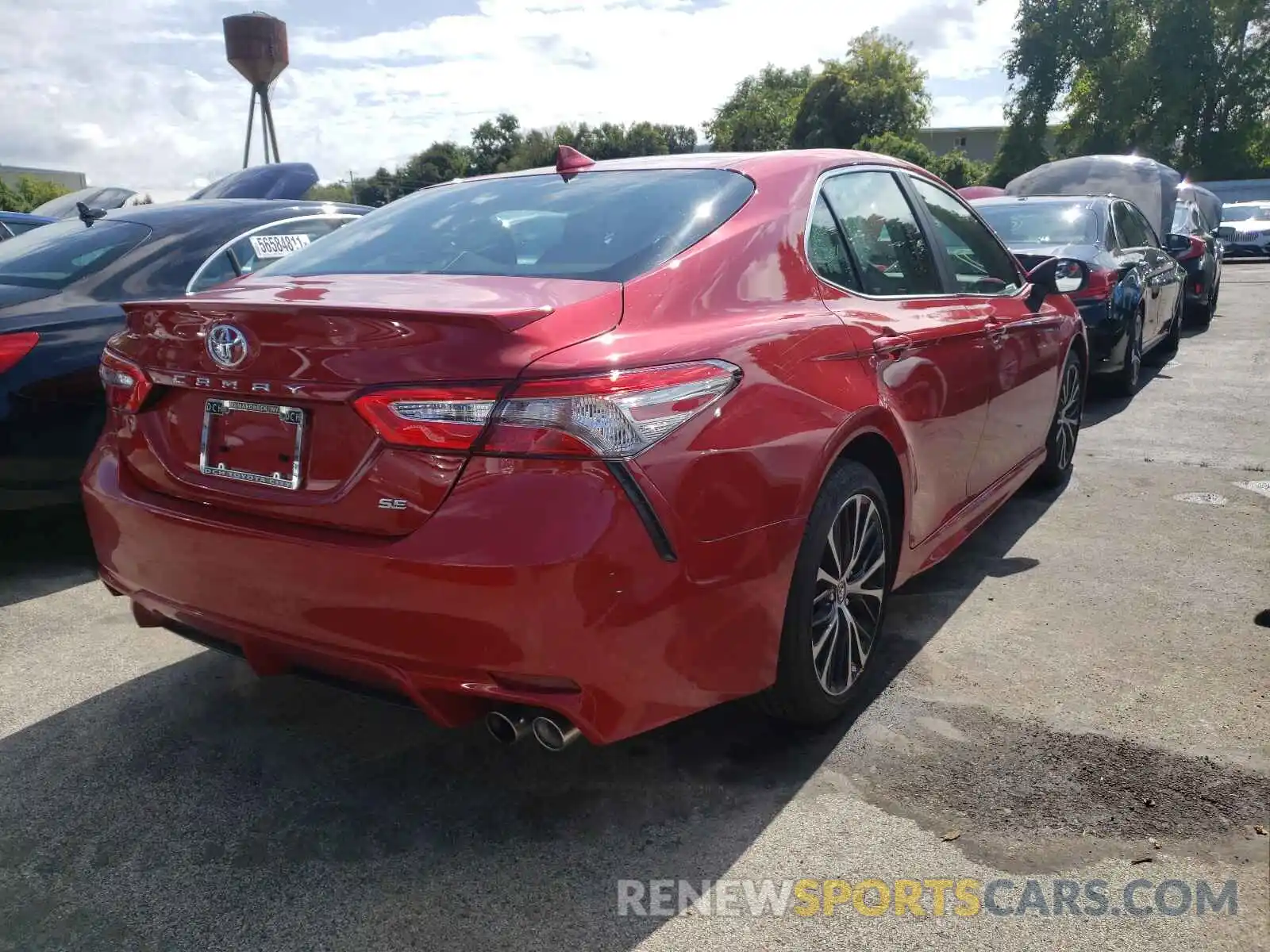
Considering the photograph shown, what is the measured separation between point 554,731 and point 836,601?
995 mm

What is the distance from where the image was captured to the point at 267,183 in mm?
8023

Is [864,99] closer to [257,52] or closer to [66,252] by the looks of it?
[257,52]

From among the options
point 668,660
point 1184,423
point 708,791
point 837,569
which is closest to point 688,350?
point 668,660

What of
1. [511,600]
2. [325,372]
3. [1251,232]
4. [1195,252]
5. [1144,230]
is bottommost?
[511,600]

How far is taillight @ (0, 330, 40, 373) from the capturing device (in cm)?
396

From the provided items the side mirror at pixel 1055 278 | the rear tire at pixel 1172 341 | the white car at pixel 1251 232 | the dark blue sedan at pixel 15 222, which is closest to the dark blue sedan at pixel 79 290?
the side mirror at pixel 1055 278

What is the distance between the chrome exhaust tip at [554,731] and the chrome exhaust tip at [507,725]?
27mm

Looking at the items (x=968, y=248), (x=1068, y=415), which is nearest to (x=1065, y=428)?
(x=1068, y=415)

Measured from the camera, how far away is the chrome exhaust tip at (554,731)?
2.17 metres

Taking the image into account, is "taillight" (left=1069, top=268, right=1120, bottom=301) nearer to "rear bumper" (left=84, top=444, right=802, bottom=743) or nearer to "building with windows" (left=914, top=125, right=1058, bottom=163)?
"rear bumper" (left=84, top=444, right=802, bottom=743)

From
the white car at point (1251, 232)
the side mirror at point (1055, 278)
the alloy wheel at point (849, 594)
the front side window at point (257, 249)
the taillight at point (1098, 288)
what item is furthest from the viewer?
the white car at point (1251, 232)

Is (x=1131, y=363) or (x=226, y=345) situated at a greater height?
(x=226, y=345)

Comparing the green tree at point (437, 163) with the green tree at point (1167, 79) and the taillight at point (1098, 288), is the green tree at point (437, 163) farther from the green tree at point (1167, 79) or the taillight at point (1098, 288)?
the taillight at point (1098, 288)

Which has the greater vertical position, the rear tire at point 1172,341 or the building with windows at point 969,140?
the building with windows at point 969,140
